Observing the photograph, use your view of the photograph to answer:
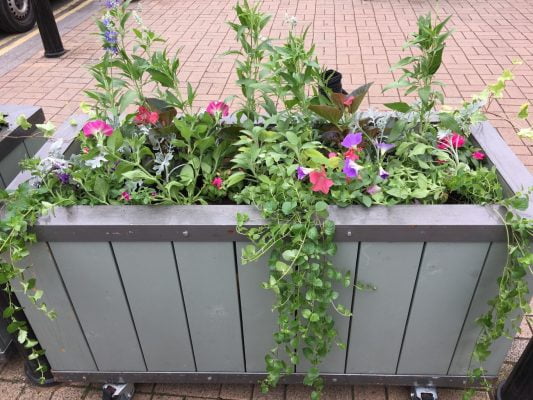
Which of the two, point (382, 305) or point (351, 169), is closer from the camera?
point (351, 169)

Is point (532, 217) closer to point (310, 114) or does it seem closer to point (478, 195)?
point (478, 195)

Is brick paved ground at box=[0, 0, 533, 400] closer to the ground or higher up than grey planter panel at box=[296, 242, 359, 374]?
closer to the ground

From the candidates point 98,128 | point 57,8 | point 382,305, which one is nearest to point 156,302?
point 98,128

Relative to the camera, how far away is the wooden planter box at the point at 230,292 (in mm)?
1399

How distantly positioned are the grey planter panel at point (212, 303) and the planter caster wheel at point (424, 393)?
691 millimetres

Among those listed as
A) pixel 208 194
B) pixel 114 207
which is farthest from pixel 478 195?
pixel 114 207

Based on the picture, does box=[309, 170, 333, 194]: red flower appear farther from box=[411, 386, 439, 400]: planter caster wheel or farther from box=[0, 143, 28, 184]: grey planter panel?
box=[0, 143, 28, 184]: grey planter panel

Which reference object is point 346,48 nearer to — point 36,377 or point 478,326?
point 478,326

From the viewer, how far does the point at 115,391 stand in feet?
6.20

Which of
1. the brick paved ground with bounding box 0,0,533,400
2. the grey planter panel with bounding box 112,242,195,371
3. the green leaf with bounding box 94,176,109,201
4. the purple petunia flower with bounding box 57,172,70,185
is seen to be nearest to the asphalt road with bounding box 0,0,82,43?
the brick paved ground with bounding box 0,0,533,400

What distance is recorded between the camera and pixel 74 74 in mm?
5137

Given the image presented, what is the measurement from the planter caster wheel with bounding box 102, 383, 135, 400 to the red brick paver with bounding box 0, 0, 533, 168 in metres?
2.35

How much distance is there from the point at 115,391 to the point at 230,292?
74 centimetres

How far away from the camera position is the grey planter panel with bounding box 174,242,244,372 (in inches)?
58.0
